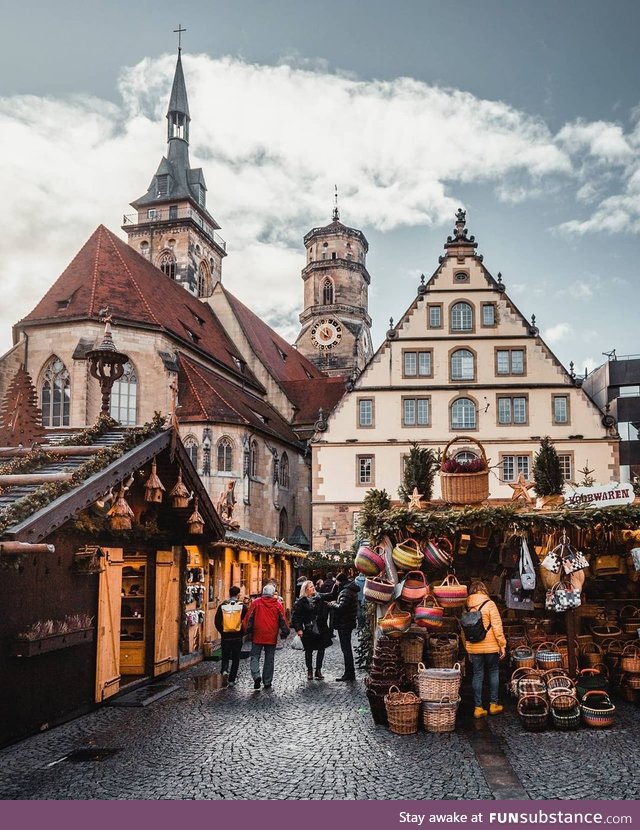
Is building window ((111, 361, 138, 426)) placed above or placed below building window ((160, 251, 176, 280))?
below

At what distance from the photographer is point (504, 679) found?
1028 centimetres

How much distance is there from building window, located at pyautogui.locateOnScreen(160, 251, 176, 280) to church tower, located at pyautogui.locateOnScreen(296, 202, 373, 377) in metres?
12.9

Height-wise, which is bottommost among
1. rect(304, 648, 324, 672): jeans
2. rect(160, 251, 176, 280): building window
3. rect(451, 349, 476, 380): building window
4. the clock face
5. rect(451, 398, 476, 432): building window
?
rect(304, 648, 324, 672): jeans

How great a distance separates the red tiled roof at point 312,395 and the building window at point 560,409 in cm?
1419

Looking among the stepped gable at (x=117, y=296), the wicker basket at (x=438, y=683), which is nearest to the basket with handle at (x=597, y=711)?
the wicker basket at (x=438, y=683)

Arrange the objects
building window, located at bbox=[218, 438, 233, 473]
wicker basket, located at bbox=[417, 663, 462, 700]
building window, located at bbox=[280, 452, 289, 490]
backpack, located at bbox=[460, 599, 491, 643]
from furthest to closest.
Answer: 1. building window, located at bbox=[280, 452, 289, 490]
2. building window, located at bbox=[218, 438, 233, 473]
3. backpack, located at bbox=[460, 599, 491, 643]
4. wicker basket, located at bbox=[417, 663, 462, 700]

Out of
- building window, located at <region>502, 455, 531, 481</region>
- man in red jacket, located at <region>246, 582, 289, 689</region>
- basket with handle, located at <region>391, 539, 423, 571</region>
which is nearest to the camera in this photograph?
basket with handle, located at <region>391, 539, 423, 571</region>

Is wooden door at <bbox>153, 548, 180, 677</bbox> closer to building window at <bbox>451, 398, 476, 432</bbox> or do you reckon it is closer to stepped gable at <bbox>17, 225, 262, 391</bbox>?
stepped gable at <bbox>17, 225, 262, 391</bbox>

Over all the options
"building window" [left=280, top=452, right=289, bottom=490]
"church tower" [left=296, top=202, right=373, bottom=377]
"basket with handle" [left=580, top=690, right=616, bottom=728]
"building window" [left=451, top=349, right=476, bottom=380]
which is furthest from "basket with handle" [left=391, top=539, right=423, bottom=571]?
"church tower" [left=296, top=202, right=373, bottom=377]

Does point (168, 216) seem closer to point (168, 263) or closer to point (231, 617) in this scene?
point (168, 263)

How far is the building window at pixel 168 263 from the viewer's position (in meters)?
55.8

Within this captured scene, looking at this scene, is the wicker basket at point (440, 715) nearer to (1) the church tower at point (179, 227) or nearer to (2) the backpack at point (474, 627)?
(2) the backpack at point (474, 627)

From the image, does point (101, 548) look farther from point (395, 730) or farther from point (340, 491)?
point (340, 491)

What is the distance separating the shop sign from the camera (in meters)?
9.59
